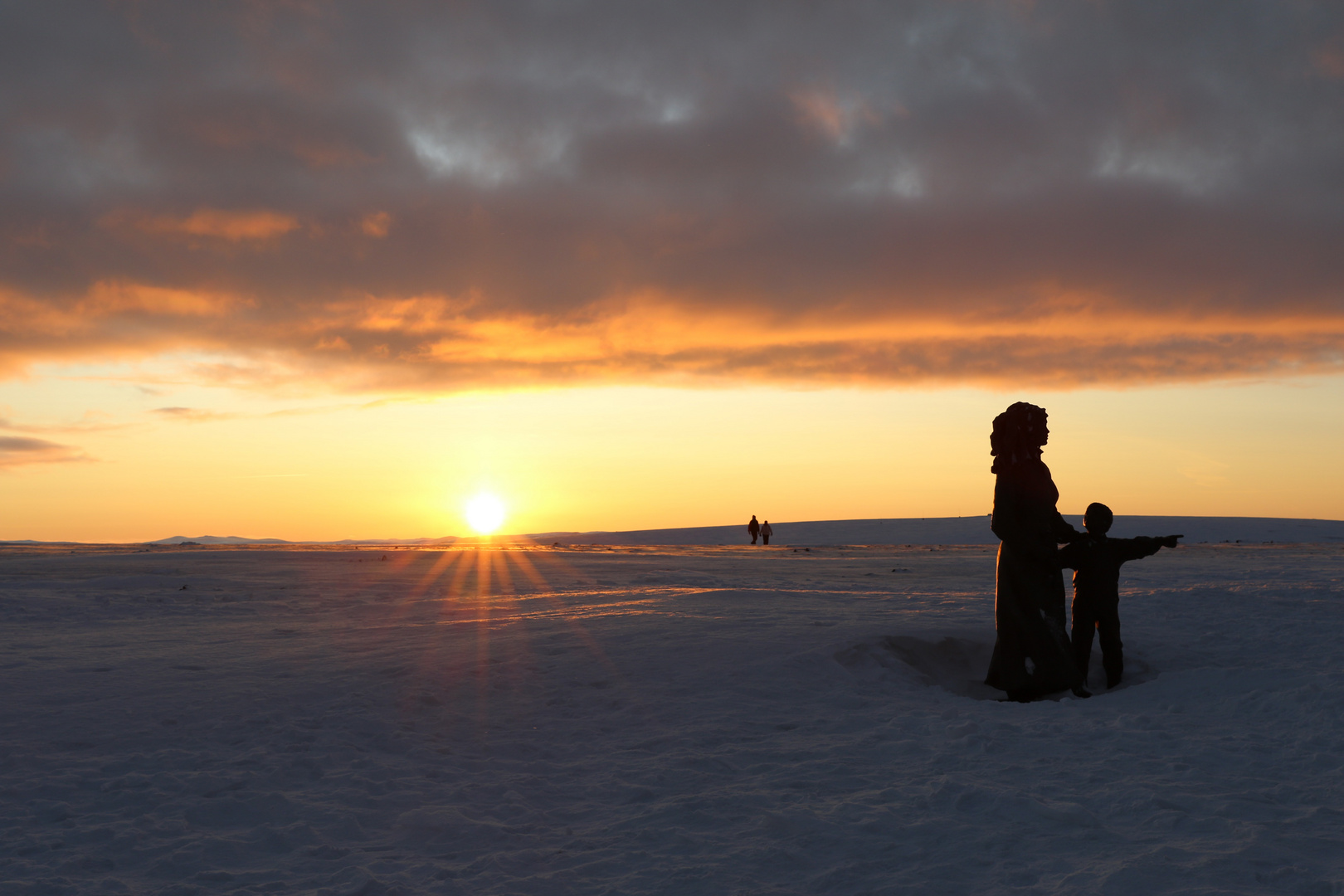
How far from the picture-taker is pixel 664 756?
325 inches

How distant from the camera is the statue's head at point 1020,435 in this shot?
11305mm

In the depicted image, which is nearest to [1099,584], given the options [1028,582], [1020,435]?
[1028,582]

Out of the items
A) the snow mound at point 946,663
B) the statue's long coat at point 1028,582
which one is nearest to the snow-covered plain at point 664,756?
the snow mound at point 946,663

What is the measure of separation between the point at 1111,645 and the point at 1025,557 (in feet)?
5.27

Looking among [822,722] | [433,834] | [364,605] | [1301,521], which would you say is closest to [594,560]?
[364,605]

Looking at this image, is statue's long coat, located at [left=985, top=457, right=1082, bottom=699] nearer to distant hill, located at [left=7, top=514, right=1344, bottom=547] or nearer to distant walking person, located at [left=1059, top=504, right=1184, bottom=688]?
distant walking person, located at [left=1059, top=504, right=1184, bottom=688]

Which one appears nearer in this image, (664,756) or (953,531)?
(664,756)

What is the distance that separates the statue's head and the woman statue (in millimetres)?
11

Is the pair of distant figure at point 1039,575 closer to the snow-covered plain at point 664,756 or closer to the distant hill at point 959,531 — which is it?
the snow-covered plain at point 664,756

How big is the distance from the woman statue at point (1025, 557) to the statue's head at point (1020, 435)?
0.4 inches

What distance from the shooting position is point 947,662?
12.4 meters

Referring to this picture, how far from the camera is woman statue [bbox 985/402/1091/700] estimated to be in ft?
36.2

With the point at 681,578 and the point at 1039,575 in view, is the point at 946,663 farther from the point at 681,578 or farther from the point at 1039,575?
the point at 681,578

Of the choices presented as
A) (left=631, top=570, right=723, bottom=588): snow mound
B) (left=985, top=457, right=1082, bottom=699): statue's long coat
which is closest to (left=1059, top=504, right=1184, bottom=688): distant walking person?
(left=985, top=457, right=1082, bottom=699): statue's long coat
